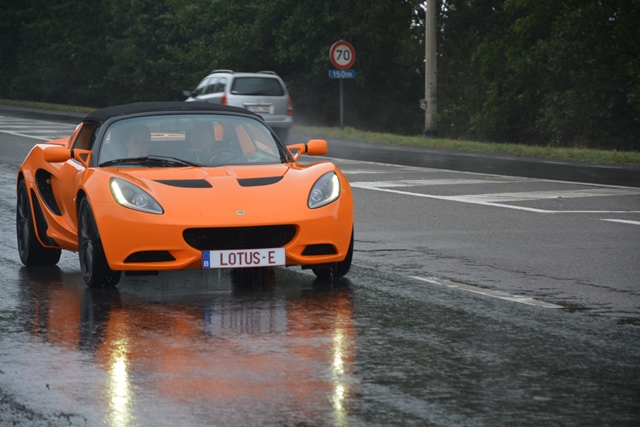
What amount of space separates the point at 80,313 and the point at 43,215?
2.44 metres

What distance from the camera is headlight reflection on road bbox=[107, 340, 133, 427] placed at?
5.68m

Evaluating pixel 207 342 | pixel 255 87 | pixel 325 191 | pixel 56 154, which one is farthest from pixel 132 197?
pixel 255 87

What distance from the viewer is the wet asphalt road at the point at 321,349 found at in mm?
5809

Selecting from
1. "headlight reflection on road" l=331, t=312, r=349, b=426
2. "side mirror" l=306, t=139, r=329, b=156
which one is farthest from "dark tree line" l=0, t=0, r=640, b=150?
"headlight reflection on road" l=331, t=312, r=349, b=426

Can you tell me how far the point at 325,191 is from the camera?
31.8 feet

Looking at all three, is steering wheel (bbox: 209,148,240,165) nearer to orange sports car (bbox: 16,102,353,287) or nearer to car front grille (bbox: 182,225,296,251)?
orange sports car (bbox: 16,102,353,287)

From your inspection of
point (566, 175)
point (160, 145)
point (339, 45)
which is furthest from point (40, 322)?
point (339, 45)

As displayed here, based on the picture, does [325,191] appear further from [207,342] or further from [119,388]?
[119,388]

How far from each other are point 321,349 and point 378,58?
4310 cm

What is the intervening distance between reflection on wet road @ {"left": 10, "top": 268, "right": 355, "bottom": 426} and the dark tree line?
90.0 ft

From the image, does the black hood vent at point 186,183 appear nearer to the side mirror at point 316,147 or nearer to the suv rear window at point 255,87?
the side mirror at point 316,147

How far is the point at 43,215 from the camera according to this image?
10.8 metres

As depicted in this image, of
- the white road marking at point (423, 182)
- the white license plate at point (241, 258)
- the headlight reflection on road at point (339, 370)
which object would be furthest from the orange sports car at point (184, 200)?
the white road marking at point (423, 182)

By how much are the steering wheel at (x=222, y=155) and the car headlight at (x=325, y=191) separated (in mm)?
896
